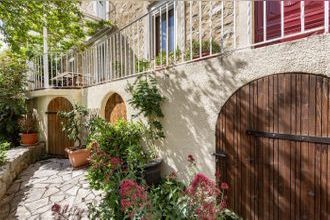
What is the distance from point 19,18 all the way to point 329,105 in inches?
319

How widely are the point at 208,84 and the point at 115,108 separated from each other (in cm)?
328

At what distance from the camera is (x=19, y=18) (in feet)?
23.0

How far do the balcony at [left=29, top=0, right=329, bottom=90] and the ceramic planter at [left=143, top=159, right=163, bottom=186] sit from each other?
160 cm

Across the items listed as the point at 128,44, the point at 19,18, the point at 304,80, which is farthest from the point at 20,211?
the point at 19,18

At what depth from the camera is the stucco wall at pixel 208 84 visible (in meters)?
2.11

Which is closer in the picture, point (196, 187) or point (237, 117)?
point (196, 187)

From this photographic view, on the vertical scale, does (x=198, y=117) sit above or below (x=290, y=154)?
above

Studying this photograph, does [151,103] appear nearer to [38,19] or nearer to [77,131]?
[77,131]

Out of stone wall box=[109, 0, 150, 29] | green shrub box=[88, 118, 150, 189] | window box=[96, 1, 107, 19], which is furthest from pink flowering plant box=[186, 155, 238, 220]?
window box=[96, 1, 107, 19]

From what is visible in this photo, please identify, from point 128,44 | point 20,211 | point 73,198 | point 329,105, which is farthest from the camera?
point 128,44

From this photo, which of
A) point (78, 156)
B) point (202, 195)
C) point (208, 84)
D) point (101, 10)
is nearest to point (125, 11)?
point (101, 10)

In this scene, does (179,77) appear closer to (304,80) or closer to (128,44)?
(304,80)

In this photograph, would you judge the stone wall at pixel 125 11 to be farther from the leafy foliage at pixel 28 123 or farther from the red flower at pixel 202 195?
the red flower at pixel 202 195

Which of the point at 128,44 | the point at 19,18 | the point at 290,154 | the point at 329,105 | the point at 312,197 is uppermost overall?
the point at 19,18
